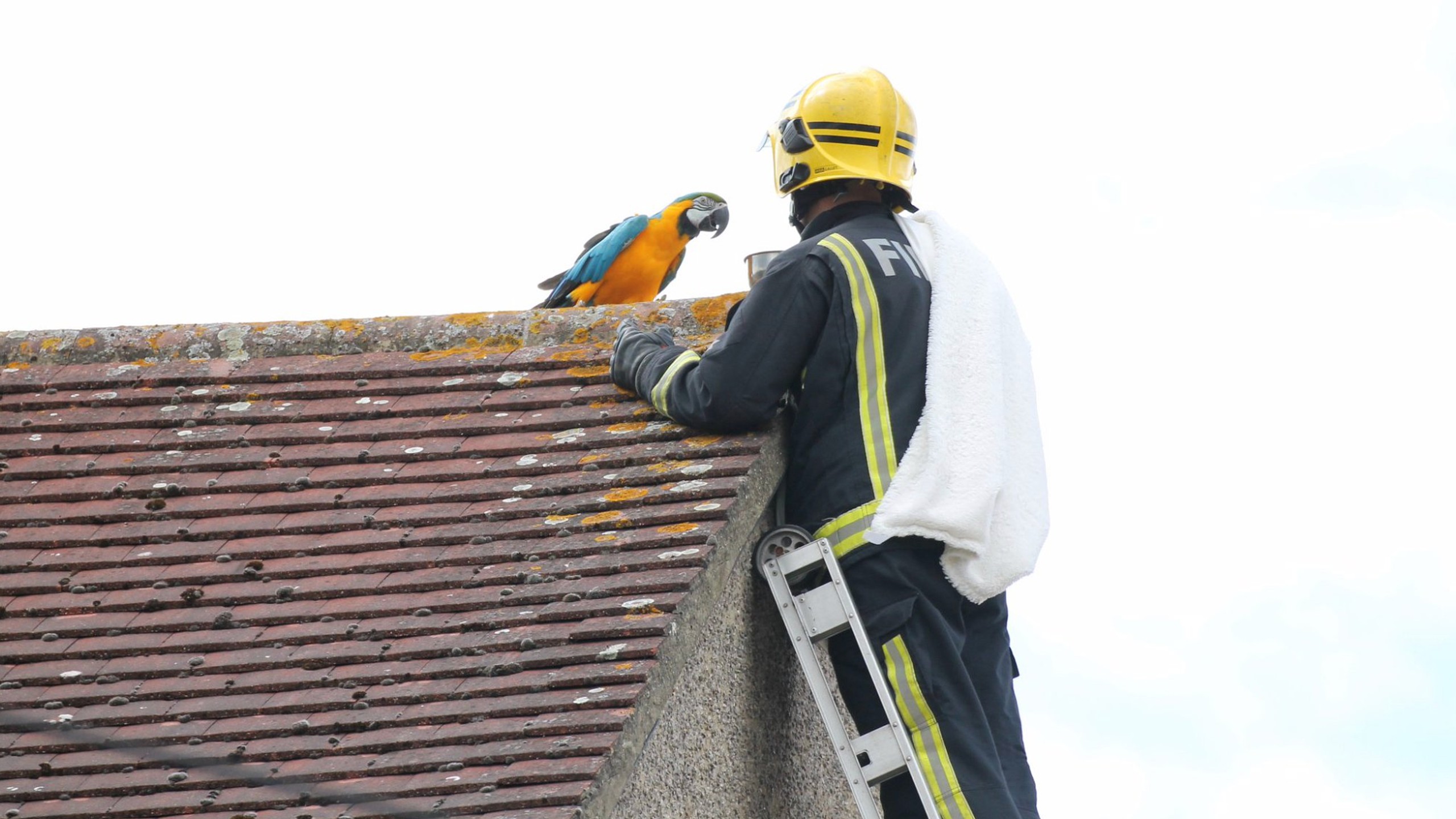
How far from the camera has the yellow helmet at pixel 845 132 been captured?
17.5ft

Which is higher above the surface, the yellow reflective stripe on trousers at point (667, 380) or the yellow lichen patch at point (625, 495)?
the yellow reflective stripe on trousers at point (667, 380)

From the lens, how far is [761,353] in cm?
491

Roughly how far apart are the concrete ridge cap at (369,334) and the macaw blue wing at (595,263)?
2.48 m

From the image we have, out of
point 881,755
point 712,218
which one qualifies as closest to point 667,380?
point 881,755

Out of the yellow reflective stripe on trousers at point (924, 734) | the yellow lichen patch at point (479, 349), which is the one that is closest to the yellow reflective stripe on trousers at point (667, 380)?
the yellow lichen patch at point (479, 349)

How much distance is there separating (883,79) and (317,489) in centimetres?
216

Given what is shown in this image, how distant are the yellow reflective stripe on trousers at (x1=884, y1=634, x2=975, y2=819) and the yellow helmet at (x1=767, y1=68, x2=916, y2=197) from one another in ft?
5.08

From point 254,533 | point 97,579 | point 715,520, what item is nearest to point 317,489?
point 254,533

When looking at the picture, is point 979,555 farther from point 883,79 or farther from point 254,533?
point 254,533

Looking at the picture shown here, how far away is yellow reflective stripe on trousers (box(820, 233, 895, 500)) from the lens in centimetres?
478

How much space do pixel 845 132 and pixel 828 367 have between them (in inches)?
32.9

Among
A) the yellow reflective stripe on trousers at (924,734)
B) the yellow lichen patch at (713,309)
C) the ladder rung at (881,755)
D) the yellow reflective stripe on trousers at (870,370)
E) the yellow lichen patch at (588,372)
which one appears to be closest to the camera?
the yellow reflective stripe on trousers at (924,734)

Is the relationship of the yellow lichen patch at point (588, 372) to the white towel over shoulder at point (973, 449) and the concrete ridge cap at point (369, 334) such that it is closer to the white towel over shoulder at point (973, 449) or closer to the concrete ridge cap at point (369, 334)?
the concrete ridge cap at point (369, 334)

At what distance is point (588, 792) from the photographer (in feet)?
12.0
